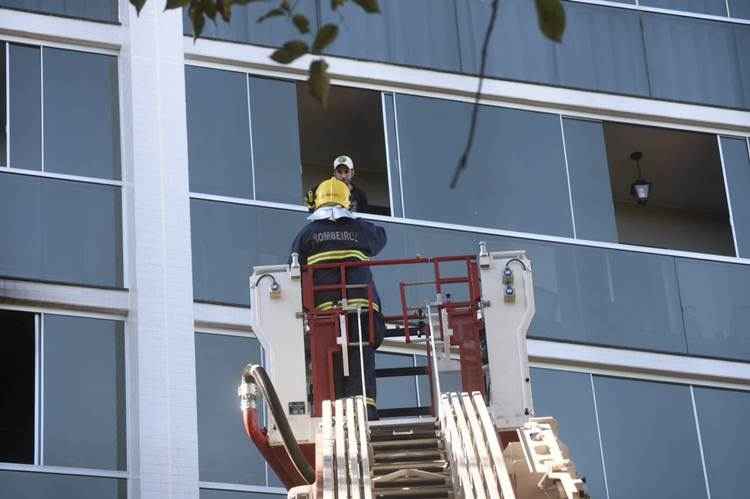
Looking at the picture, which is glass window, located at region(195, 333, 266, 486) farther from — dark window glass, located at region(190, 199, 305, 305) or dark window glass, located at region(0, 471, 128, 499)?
dark window glass, located at region(0, 471, 128, 499)

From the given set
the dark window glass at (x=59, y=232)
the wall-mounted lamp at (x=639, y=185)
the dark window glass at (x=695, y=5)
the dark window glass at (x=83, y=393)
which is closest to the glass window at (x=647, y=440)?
the wall-mounted lamp at (x=639, y=185)

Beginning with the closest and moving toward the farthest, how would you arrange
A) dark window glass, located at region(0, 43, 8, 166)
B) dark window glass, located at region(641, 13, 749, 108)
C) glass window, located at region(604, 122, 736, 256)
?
dark window glass, located at region(0, 43, 8, 166) → dark window glass, located at region(641, 13, 749, 108) → glass window, located at region(604, 122, 736, 256)

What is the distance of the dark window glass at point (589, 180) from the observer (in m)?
23.0

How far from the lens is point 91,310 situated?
67.7 ft

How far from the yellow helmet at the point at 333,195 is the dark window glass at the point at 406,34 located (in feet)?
22.7

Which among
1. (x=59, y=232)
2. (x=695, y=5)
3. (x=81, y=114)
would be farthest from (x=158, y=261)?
(x=695, y=5)

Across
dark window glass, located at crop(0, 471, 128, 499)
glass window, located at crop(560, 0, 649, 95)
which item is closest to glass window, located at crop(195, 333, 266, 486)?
dark window glass, located at crop(0, 471, 128, 499)

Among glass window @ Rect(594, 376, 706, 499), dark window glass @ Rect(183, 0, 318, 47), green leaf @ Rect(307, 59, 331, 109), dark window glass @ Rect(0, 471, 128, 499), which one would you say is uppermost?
dark window glass @ Rect(183, 0, 318, 47)

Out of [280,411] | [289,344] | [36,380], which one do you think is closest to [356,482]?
[280,411]

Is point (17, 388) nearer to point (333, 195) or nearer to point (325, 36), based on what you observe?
point (333, 195)

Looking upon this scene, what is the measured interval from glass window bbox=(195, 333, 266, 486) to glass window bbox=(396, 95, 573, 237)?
2.72 m

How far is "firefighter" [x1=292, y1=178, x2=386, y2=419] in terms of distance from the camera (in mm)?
15125

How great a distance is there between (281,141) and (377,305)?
7.16 meters

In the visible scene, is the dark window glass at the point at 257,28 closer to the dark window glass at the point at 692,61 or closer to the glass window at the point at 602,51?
the glass window at the point at 602,51
